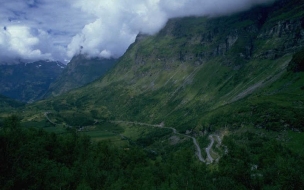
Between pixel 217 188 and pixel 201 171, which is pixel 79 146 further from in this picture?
pixel 217 188

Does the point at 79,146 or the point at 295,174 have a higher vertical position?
the point at 79,146

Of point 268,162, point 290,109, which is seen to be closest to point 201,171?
point 268,162

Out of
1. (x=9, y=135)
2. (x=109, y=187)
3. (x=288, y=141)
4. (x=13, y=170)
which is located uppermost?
(x=9, y=135)

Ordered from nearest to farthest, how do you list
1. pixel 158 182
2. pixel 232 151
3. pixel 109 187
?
pixel 109 187 → pixel 158 182 → pixel 232 151

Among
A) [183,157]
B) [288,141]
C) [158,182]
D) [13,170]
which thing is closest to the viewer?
[13,170]

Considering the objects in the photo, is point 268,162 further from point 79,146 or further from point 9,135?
point 9,135

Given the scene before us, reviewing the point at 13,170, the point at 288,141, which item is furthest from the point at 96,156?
the point at 288,141

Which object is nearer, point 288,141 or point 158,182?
point 158,182
